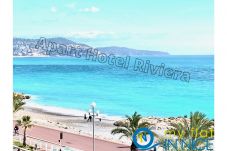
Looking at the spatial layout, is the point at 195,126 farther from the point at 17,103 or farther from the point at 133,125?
the point at 17,103

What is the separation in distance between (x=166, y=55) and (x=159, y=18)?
1.21 metres

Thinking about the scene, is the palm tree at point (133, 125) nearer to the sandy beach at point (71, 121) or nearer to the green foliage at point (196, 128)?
the green foliage at point (196, 128)

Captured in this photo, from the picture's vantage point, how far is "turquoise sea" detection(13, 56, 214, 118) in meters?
16.2

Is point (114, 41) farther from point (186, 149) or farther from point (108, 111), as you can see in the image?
point (186, 149)

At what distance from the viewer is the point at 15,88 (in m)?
16.6

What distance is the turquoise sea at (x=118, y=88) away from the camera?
16250mm

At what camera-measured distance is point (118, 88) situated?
676 inches

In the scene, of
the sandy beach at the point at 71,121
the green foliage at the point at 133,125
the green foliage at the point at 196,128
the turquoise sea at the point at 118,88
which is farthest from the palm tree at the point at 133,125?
the turquoise sea at the point at 118,88

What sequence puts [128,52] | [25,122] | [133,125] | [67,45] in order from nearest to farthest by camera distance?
1. [133,125]
2. [25,122]
3. [128,52]
4. [67,45]

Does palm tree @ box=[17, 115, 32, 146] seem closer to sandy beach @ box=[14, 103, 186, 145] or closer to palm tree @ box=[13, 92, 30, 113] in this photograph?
palm tree @ box=[13, 92, 30, 113]

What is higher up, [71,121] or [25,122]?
[25,122]

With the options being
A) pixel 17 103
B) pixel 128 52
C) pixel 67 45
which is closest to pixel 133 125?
pixel 17 103

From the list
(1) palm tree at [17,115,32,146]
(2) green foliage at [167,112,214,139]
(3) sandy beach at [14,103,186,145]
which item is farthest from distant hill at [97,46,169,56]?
(2) green foliage at [167,112,214,139]
